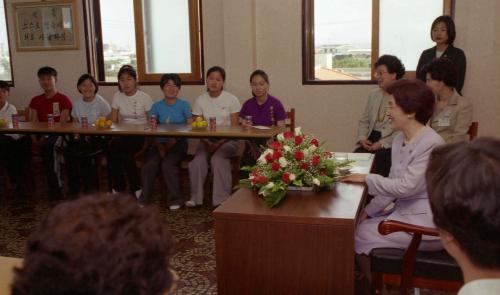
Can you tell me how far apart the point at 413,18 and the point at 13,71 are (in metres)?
5.09

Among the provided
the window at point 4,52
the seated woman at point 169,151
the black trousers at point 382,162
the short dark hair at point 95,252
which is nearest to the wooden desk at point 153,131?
the seated woman at point 169,151

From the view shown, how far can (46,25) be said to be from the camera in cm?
646

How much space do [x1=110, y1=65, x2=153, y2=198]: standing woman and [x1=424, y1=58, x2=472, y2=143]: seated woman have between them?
2.76 m

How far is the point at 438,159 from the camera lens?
3.84ft

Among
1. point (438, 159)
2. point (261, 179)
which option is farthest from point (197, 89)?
point (438, 159)

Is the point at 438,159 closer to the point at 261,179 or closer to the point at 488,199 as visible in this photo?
the point at 488,199

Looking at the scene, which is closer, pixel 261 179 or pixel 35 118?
pixel 261 179

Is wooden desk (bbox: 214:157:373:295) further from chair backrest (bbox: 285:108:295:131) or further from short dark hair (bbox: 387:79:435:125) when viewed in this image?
chair backrest (bbox: 285:108:295:131)

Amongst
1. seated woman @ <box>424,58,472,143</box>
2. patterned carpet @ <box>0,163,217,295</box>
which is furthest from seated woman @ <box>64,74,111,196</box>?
seated woman @ <box>424,58,472,143</box>

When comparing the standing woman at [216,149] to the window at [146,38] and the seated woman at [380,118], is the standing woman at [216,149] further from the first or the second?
the seated woman at [380,118]

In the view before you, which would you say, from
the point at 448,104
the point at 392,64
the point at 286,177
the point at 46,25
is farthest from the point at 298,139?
the point at 46,25

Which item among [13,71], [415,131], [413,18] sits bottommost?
[415,131]

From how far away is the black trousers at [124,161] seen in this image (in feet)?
16.2

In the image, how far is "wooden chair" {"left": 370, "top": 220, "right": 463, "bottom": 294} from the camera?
2.09 meters
